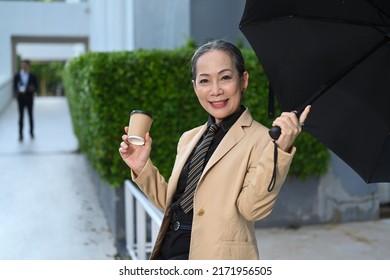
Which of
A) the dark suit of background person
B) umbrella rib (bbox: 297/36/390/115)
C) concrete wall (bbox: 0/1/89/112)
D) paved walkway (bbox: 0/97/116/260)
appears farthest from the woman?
concrete wall (bbox: 0/1/89/112)

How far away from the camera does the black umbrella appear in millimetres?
2213

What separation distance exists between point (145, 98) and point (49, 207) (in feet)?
6.90

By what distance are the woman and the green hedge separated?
133 inches

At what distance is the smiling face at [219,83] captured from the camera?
193 centimetres

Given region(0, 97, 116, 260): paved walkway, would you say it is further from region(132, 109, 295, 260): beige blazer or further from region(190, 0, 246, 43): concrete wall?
region(132, 109, 295, 260): beige blazer

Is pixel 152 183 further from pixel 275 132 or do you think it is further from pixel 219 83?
pixel 275 132

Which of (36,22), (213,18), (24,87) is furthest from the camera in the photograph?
(36,22)

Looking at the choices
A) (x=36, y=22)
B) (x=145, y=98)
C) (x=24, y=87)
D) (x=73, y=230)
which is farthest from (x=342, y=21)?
(x=36, y=22)

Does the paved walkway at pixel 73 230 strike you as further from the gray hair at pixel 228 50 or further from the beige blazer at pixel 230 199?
the gray hair at pixel 228 50

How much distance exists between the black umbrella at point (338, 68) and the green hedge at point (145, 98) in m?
3.02

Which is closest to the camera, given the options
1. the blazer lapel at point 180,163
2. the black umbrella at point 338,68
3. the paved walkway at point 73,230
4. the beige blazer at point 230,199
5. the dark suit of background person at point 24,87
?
the beige blazer at point 230,199

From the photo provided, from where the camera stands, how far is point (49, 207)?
258 inches

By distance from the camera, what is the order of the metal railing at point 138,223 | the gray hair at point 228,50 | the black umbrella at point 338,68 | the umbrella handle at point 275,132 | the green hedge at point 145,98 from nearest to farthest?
the umbrella handle at point 275,132 → the gray hair at point 228,50 → the black umbrella at point 338,68 → the metal railing at point 138,223 → the green hedge at point 145,98

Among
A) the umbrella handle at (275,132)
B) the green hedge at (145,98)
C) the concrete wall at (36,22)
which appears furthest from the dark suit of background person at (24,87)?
the concrete wall at (36,22)
